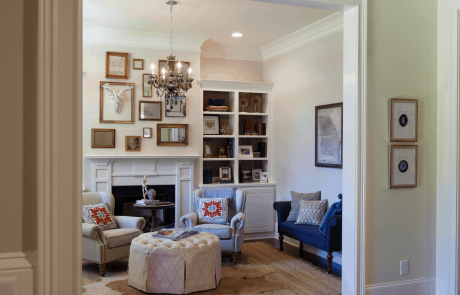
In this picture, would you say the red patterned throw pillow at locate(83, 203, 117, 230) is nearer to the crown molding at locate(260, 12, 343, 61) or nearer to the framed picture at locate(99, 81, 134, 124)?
the framed picture at locate(99, 81, 134, 124)

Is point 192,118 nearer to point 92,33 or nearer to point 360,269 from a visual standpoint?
point 92,33

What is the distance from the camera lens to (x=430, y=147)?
139 inches

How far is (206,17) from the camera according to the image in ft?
17.0

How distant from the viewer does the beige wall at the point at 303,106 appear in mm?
5254

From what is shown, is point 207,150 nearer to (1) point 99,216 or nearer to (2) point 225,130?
(2) point 225,130

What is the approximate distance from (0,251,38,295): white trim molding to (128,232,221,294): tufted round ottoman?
2161 mm

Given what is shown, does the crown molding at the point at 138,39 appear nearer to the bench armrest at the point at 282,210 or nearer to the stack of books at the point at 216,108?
the stack of books at the point at 216,108

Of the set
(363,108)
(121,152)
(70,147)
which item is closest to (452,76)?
(363,108)

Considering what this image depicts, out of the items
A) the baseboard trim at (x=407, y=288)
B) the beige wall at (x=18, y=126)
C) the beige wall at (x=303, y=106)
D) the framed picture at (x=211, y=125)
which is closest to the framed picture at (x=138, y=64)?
the framed picture at (x=211, y=125)

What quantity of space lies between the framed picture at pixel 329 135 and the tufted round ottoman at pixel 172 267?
208 cm

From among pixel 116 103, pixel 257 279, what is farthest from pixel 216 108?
pixel 257 279

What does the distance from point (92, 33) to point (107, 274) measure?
339 centimetres

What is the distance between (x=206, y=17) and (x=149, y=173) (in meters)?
2.43

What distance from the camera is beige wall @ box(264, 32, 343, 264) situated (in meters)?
5.25
